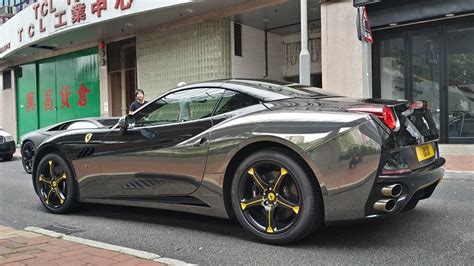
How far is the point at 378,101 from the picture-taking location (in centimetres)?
420

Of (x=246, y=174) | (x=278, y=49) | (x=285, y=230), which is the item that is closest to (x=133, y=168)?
(x=246, y=174)

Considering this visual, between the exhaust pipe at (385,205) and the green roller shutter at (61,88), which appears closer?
the exhaust pipe at (385,205)

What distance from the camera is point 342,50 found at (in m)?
12.4

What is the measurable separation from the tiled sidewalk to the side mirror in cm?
130

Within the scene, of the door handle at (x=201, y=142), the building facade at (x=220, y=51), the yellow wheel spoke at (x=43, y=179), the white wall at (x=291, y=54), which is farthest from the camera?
the white wall at (x=291, y=54)

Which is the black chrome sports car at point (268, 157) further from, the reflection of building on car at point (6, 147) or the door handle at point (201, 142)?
the reflection of building on car at point (6, 147)

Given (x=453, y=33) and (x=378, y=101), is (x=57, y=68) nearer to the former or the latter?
(x=453, y=33)

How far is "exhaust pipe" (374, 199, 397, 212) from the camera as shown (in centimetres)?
359

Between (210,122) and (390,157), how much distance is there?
5.29 feet

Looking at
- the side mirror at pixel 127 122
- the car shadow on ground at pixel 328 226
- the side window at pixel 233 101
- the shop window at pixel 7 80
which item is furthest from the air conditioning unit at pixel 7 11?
the side window at pixel 233 101

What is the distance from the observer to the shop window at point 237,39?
1570 centimetres

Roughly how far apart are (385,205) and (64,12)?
15.9 meters

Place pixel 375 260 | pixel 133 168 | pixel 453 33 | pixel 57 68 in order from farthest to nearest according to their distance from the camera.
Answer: pixel 57 68 < pixel 453 33 < pixel 133 168 < pixel 375 260

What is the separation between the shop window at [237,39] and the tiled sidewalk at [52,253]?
1200 cm
